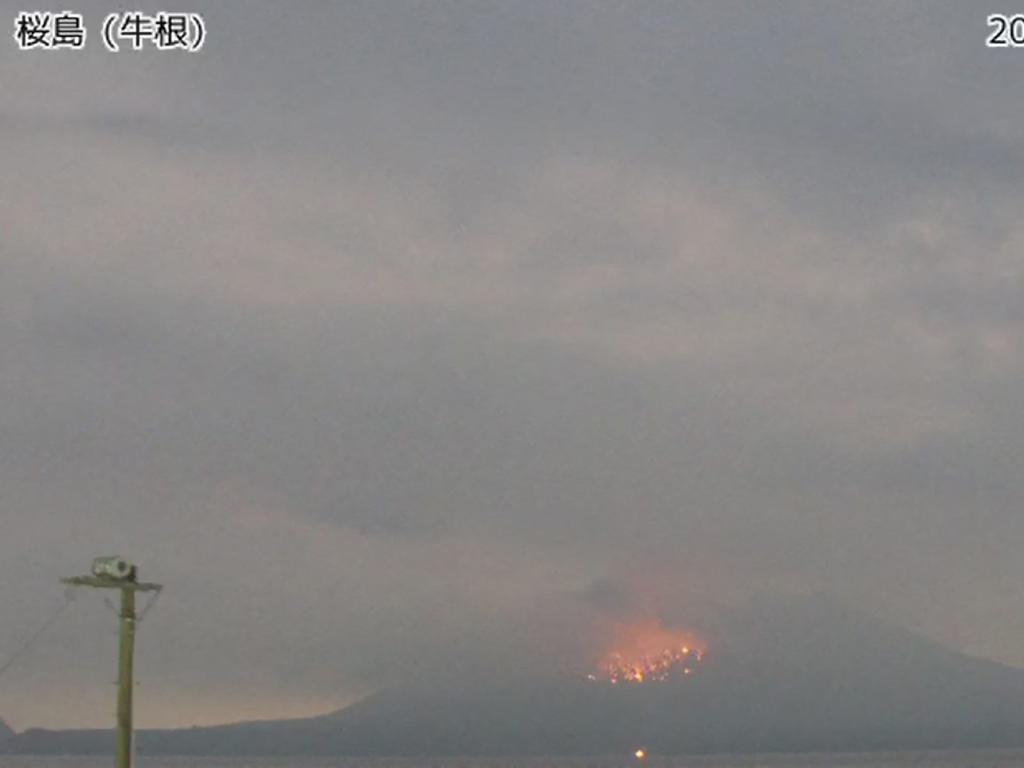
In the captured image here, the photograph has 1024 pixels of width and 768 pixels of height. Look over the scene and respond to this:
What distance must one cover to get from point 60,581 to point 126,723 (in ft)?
15.1

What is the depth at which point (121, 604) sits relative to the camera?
44.2 m

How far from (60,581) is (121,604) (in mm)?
1917

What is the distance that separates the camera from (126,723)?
141 feet

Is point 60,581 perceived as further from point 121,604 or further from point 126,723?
point 126,723

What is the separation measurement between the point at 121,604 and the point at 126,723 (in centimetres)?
341

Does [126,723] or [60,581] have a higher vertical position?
[60,581]

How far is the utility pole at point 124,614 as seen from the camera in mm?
43000

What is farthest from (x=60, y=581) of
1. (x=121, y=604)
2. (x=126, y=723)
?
(x=126, y=723)

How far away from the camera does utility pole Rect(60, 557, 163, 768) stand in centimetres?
4300

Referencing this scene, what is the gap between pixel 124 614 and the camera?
4378cm

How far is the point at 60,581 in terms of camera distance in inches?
1742

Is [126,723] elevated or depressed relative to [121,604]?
depressed
